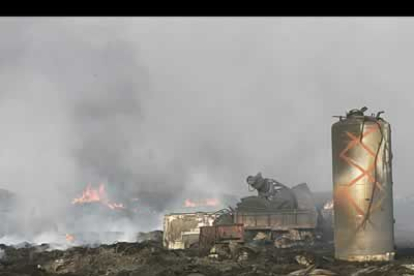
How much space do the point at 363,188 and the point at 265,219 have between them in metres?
12.2

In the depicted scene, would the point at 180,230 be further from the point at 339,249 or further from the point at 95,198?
the point at 95,198

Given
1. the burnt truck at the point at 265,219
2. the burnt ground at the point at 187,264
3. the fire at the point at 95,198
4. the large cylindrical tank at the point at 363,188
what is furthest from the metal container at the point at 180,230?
the fire at the point at 95,198

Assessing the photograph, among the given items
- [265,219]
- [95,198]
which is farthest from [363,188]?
[95,198]

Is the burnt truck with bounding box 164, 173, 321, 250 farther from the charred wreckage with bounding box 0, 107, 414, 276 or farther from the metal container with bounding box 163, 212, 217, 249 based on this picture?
the charred wreckage with bounding box 0, 107, 414, 276

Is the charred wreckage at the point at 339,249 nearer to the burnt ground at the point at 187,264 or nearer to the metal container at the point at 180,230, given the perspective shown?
the burnt ground at the point at 187,264

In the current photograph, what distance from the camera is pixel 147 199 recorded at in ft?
349

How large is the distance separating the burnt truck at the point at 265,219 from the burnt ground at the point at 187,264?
4.54m

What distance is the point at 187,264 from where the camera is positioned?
1800cm

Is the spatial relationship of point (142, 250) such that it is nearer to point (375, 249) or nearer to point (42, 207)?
point (375, 249)

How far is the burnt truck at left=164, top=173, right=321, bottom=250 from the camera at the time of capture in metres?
26.9

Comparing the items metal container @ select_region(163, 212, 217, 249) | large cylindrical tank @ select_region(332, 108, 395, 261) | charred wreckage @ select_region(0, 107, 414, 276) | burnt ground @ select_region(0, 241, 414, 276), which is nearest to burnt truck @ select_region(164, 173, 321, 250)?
metal container @ select_region(163, 212, 217, 249)

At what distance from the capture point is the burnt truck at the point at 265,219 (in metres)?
26.9

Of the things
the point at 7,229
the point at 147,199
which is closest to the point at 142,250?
the point at 7,229
